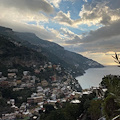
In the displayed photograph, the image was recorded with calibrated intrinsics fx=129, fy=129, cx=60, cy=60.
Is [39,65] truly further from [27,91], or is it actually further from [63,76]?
[27,91]


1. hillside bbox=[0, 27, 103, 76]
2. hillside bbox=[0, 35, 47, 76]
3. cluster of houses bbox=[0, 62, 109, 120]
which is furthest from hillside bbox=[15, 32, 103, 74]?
cluster of houses bbox=[0, 62, 109, 120]

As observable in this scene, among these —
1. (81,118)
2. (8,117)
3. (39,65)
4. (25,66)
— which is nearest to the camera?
(81,118)

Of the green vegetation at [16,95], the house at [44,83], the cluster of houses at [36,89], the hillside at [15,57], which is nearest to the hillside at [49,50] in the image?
the hillside at [15,57]

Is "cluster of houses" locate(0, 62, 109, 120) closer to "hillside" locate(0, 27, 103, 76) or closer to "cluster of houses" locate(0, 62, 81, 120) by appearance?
"cluster of houses" locate(0, 62, 81, 120)

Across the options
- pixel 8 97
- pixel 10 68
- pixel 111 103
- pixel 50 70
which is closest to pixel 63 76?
pixel 50 70

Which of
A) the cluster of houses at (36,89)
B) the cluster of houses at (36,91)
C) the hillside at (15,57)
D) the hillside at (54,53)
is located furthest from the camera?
the hillside at (54,53)

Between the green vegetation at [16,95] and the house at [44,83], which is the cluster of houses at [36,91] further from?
the green vegetation at [16,95]

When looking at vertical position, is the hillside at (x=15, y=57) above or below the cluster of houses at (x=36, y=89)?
above

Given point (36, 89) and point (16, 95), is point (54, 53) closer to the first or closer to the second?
point (36, 89)

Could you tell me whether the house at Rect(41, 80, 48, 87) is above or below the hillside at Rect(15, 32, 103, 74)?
below

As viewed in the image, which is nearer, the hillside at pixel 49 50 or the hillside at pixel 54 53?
the hillside at pixel 49 50

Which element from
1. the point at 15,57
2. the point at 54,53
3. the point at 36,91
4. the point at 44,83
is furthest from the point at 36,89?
the point at 54,53
